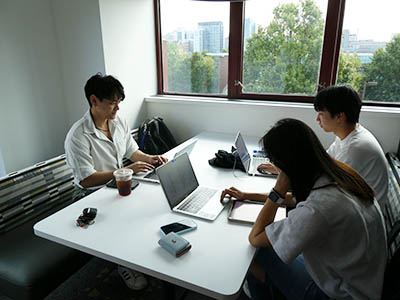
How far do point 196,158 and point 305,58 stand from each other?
1415 millimetres

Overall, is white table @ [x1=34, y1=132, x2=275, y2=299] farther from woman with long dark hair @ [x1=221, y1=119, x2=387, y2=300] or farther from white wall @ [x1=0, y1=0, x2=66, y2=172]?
white wall @ [x1=0, y1=0, x2=66, y2=172]

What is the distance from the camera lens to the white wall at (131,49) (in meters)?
2.58

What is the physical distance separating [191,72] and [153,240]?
231 cm

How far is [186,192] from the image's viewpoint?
1.48m

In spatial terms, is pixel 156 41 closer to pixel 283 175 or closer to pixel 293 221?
pixel 283 175

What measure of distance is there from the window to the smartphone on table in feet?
6.37

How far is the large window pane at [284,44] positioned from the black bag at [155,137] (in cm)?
101

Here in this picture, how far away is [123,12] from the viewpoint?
2.71 meters

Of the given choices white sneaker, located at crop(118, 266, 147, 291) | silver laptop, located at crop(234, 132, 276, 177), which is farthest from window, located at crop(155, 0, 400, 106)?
white sneaker, located at crop(118, 266, 147, 291)

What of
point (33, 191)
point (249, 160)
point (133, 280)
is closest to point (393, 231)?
point (249, 160)

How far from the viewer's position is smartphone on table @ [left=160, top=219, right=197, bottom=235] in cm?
118

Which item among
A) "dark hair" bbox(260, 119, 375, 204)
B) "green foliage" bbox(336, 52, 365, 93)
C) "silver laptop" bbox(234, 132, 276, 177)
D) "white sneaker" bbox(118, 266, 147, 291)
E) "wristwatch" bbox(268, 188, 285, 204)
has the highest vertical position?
"green foliage" bbox(336, 52, 365, 93)

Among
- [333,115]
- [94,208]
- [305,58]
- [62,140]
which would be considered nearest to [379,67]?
[305,58]

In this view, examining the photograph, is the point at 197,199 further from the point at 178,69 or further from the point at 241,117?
the point at 178,69
